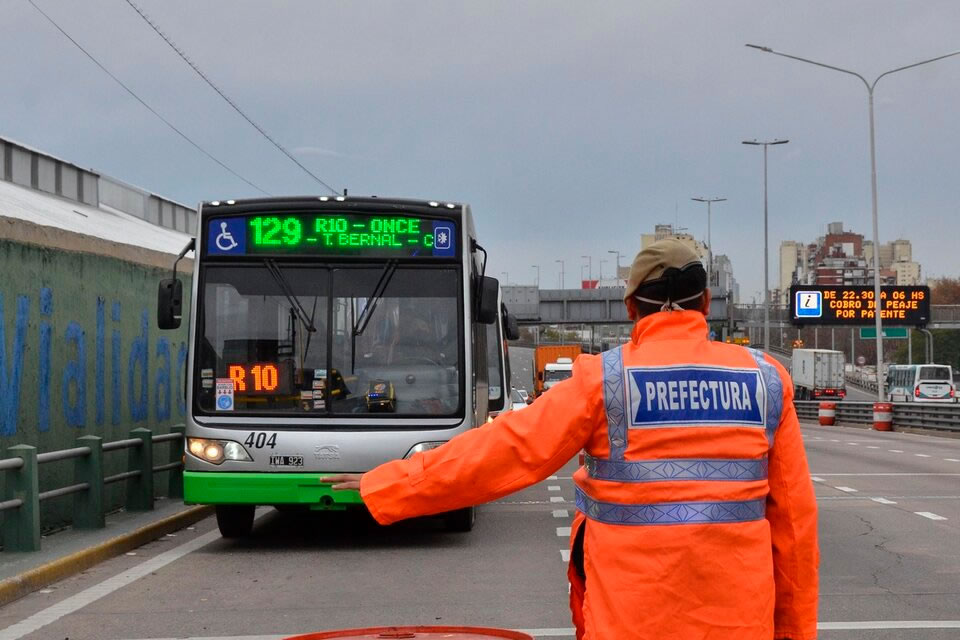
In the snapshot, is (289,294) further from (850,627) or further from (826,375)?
(826,375)

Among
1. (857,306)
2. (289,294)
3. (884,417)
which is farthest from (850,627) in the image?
(857,306)

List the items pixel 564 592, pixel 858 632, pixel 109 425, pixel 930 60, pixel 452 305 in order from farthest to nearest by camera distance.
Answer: pixel 930 60, pixel 109 425, pixel 452 305, pixel 564 592, pixel 858 632

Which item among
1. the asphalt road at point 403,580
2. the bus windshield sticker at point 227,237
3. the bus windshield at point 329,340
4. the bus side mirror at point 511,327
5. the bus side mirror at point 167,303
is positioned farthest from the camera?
the bus side mirror at point 511,327

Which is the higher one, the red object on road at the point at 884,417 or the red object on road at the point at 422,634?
the red object on road at the point at 422,634

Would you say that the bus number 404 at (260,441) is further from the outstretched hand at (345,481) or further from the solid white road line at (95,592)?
the outstretched hand at (345,481)

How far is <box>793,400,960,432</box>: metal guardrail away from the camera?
37.3 metres

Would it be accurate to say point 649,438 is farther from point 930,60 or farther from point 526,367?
point 526,367

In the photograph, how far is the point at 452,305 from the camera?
12.1m

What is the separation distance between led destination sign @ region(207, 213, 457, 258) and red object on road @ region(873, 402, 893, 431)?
3245cm

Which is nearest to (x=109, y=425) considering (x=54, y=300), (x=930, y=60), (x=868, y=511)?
(x=54, y=300)

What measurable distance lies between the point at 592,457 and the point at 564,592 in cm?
619

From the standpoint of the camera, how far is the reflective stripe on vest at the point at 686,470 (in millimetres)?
3227

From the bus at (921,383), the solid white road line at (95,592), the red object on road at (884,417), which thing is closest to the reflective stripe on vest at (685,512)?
the solid white road line at (95,592)

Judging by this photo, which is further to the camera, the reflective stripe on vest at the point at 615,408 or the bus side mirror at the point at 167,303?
the bus side mirror at the point at 167,303
